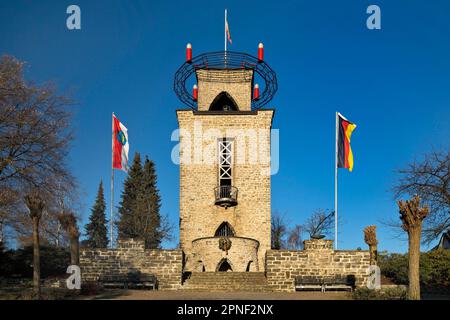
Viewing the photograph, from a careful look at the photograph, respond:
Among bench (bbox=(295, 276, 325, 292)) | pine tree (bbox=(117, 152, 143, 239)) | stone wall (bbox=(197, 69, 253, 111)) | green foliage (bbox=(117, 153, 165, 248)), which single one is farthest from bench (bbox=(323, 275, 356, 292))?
pine tree (bbox=(117, 152, 143, 239))

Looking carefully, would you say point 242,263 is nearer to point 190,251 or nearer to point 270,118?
point 190,251

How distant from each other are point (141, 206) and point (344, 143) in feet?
92.6

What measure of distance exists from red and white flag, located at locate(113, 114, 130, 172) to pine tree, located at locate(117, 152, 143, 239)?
23558 millimetres

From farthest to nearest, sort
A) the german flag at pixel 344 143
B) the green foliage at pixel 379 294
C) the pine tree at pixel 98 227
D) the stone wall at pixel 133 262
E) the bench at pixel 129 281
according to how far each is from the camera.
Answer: the pine tree at pixel 98 227
the german flag at pixel 344 143
the stone wall at pixel 133 262
the bench at pixel 129 281
the green foliage at pixel 379 294

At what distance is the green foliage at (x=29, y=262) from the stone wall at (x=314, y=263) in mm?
10723

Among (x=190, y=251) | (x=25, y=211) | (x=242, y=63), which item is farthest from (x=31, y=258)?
(x=242, y=63)

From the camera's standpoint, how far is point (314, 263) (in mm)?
21672

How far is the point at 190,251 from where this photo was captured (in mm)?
28922

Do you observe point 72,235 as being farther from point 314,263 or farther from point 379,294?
point 379,294

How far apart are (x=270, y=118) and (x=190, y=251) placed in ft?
32.7

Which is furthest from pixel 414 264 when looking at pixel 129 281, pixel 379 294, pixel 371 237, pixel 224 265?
pixel 224 265

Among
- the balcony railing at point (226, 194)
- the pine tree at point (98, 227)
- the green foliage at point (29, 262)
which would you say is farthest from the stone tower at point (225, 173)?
the pine tree at point (98, 227)

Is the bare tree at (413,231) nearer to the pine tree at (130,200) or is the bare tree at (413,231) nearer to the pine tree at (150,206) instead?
the pine tree at (150,206)

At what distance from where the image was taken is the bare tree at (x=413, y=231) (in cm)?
1451
